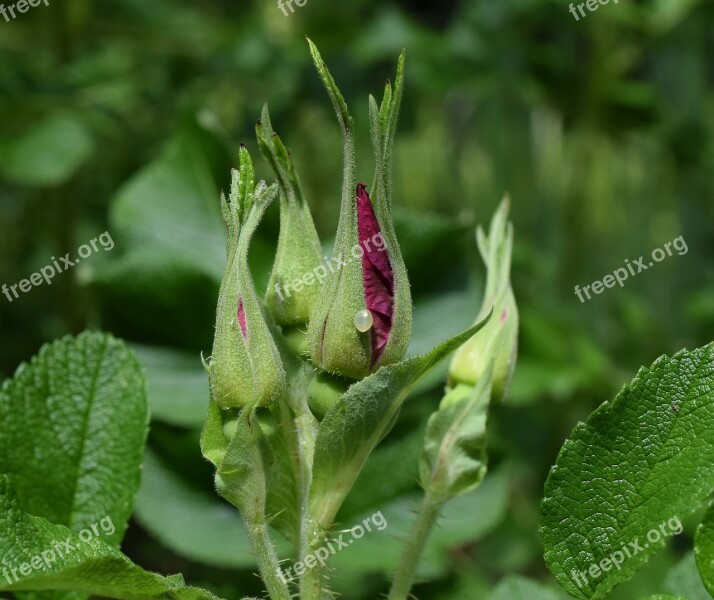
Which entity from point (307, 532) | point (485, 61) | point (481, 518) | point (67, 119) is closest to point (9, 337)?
point (67, 119)

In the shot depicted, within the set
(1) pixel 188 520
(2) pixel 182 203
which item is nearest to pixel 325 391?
(1) pixel 188 520

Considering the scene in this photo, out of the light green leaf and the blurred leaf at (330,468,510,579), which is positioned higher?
the blurred leaf at (330,468,510,579)

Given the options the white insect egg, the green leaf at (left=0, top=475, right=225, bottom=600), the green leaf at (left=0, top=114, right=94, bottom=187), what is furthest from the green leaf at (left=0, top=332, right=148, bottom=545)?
the green leaf at (left=0, top=114, right=94, bottom=187)

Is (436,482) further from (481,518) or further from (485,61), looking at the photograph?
(485,61)

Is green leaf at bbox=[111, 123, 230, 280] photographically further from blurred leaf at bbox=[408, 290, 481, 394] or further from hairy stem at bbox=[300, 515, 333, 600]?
hairy stem at bbox=[300, 515, 333, 600]

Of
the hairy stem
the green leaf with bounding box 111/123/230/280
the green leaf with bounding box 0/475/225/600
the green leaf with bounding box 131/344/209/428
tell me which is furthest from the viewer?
the green leaf with bounding box 111/123/230/280

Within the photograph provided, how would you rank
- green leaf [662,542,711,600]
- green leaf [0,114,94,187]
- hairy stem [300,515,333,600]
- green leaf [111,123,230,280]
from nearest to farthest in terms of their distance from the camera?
1. hairy stem [300,515,333,600]
2. green leaf [662,542,711,600]
3. green leaf [111,123,230,280]
4. green leaf [0,114,94,187]

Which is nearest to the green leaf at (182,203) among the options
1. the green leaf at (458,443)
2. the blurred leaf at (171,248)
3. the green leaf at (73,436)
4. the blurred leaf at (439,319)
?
the blurred leaf at (171,248)

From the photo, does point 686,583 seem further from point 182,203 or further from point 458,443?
point 182,203
